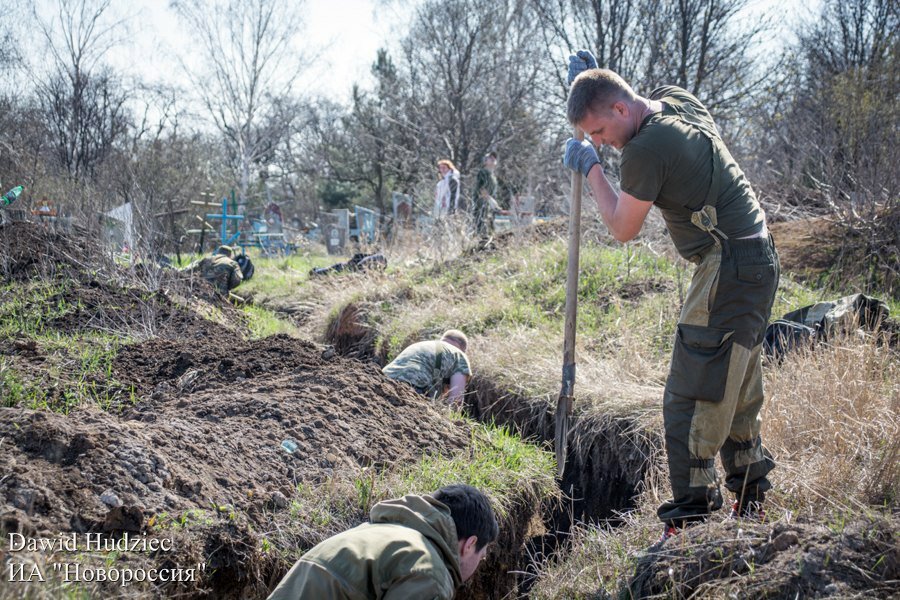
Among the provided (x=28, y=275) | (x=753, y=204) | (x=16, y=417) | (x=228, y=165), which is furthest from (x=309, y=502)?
(x=228, y=165)

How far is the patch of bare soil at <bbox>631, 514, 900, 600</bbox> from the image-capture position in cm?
267

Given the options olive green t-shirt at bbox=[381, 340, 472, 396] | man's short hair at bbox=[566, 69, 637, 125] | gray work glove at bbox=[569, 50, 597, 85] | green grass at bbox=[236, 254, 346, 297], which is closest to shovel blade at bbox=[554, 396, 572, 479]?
olive green t-shirt at bbox=[381, 340, 472, 396]

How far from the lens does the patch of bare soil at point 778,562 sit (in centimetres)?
267

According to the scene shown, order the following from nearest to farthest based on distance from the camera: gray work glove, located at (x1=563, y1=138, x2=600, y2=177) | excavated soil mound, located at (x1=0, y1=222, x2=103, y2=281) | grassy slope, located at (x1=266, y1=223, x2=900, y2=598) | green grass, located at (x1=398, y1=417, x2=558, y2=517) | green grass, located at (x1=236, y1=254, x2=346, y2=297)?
grassy slope, located at (x1=266, y1=223, x2=900, y2=598) → gray work glove, located at (x1=563, y1=138, x2=600, y2=177) → green grass, located at (x1=398, y1=417, x2=558, y2=517) → excavated soil mound, located at (x1=0, y1=222, x2=103, y2=281) → green grass, located at (x1=236, y1=254, x2=346, y2=297)

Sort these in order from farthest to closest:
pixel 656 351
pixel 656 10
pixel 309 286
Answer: pixel 656 10, pixel 309 286, pixel 656 351

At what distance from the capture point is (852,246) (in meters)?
8.20

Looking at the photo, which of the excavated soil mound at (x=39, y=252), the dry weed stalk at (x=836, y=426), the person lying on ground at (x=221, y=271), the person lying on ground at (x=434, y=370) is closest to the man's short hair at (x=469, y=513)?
the dry weed stalk at (x=836, y=426)

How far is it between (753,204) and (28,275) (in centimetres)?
808

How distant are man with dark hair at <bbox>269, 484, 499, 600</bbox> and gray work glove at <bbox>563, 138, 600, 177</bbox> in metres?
2.17

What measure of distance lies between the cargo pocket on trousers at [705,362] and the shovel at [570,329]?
63.6 inches

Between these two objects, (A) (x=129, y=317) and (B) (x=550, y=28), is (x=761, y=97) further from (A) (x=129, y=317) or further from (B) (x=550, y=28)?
(A) (x=129, y=317)

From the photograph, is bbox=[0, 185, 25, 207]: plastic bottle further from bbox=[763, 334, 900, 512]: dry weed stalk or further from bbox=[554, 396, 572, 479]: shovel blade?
bbox=[763, 334, 900, 512]: dry weed stalk

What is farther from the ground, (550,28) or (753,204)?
(550,28)

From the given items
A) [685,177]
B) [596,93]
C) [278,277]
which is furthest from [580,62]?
[278,277]
